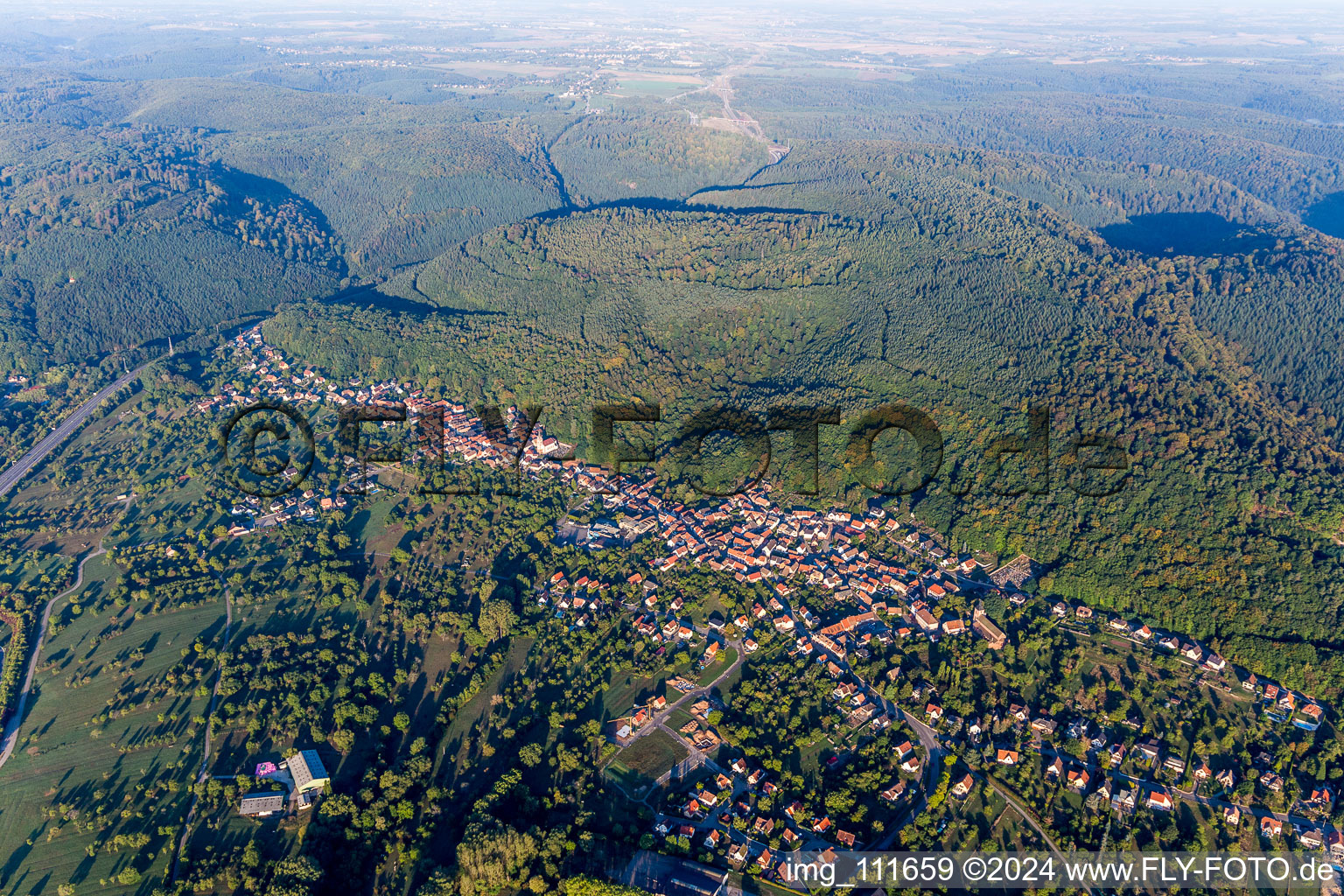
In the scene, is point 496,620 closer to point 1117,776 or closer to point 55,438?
point 1117,776

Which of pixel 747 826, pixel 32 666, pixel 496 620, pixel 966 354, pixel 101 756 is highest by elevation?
pixel 966 354

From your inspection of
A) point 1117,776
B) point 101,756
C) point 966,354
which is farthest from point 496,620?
point 966,354

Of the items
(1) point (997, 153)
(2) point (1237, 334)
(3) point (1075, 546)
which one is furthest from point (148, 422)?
(1) point (997, 153)

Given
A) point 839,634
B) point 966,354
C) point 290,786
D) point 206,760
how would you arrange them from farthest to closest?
point 966,354, point 839,634, point 206,760, point 290,786

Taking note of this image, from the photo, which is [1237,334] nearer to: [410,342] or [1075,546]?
[1075,546]

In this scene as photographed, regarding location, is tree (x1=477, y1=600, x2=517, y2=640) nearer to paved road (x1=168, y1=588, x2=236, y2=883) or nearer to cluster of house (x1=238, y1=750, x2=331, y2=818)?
cluster of house (x1=238, y1=750, x2=331, y2=818)

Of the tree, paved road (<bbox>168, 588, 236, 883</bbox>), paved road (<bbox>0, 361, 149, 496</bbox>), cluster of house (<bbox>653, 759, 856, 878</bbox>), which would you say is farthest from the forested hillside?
paved road (<bbox>168, 588, 236, 883</bbox>)
